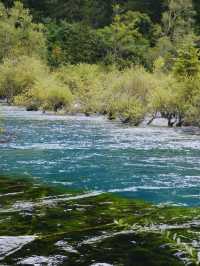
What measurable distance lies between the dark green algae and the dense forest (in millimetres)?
23668

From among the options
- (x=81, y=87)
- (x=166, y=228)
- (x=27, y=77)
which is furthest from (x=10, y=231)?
(x=27, y=77)

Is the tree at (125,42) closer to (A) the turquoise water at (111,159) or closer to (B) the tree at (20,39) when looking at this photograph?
(B) the tree at (20,39)

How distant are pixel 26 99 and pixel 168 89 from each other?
1737cm

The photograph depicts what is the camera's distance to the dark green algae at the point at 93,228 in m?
9.99

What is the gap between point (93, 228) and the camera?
471 inches

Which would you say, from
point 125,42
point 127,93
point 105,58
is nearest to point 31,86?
point 127,93

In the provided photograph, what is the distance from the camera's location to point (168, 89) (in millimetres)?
42438

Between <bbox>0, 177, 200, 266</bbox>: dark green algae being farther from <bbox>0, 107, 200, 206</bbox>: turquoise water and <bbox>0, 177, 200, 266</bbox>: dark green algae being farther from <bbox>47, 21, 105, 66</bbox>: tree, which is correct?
<bbox>47, 21, 105, 66</bbox>: tree

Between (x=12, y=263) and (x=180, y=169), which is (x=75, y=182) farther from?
(x=12, y=263)

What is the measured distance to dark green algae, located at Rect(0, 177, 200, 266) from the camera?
999cm

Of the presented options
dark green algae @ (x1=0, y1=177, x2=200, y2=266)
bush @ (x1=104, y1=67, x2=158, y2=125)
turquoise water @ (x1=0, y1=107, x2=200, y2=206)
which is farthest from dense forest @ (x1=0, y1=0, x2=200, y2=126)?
dark green algae @ (x1=0, y1=177, x2=200, y2=266)

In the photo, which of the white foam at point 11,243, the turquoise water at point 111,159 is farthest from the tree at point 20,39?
the white foam at point 11,243

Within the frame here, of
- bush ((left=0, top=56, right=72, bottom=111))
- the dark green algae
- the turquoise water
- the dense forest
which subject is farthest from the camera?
bush ((left=0, top=56, right=72, bottom=111))

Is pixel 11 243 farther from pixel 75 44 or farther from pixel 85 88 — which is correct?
pixel 75 44
